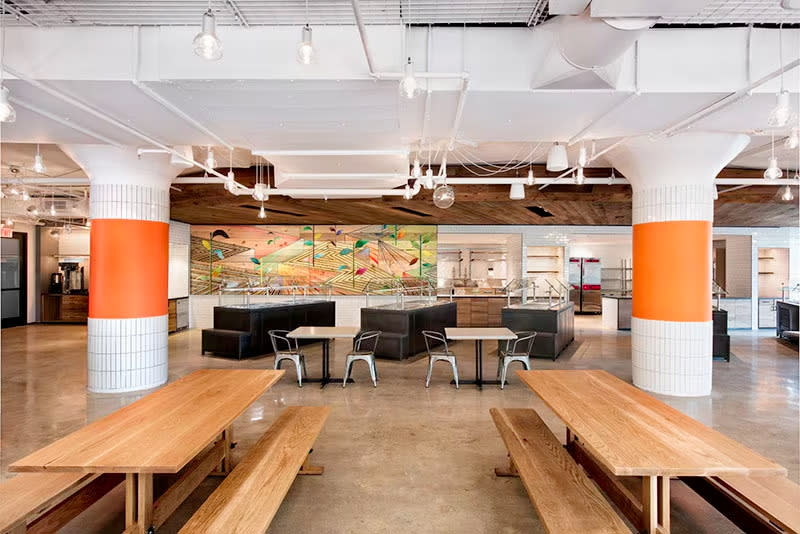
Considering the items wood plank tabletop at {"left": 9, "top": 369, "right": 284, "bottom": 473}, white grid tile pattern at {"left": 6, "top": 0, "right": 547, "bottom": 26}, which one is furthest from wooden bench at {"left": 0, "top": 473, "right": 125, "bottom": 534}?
white grid tile pattern at {"left": 6, "top": 0, "right": 547, "bottom": 26}

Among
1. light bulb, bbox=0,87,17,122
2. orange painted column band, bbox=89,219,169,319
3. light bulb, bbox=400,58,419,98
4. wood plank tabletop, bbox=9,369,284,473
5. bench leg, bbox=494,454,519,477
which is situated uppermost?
light bulb, bbox=400,58,419,98

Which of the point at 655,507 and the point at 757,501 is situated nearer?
the point at 757,501

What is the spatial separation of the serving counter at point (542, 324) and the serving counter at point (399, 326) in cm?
153

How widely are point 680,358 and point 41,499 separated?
6.22 m

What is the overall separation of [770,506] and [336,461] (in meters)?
2.78

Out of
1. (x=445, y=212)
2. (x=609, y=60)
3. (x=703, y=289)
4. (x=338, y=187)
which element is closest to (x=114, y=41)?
(x=609, y=60)

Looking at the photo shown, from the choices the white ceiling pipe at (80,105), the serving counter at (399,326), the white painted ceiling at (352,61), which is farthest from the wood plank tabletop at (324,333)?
the white painted ceiling at (352,61)

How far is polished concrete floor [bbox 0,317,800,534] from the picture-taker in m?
Result: 2.90

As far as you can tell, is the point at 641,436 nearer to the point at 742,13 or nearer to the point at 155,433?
the point at 155,433

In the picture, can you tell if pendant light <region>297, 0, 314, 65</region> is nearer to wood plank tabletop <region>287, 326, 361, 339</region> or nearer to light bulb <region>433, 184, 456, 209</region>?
light bulb <region>433, 184, 456, 209</region>

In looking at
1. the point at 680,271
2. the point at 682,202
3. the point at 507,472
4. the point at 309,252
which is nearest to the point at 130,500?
the point at 507,472

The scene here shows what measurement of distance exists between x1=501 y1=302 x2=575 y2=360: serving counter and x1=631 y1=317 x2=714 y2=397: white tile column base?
2216mm

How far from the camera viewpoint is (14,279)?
12375 mm

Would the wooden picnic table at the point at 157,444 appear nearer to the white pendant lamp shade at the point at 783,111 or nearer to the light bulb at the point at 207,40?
the light bulb at the point at 207,40
